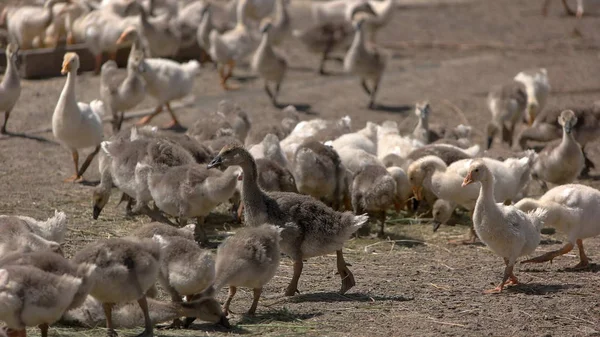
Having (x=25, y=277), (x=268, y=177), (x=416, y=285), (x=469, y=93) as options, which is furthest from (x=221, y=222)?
(x=469, y=93)

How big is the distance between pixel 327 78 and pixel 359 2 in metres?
3.08

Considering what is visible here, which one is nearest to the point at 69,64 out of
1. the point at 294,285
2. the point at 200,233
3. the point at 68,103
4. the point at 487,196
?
the point at 68,103

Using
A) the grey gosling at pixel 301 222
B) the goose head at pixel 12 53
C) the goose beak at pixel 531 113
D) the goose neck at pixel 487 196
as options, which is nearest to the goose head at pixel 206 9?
the goose head at pixel 12 53

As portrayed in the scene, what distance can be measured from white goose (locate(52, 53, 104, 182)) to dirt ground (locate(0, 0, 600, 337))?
383 mm

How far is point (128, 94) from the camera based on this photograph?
42.0 feet

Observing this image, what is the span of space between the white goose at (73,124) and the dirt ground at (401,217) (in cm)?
38

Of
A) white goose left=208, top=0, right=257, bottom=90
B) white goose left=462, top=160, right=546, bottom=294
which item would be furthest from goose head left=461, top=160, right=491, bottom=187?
white goose left=208, top=0, right=257, bottom=90

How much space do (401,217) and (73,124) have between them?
3710 mm

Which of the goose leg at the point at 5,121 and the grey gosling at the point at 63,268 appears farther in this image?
the goose leg at the point at 5,121

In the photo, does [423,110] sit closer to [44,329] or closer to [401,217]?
[401,217]

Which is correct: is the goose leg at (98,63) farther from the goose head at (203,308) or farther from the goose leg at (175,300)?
the goose head at (203,308)

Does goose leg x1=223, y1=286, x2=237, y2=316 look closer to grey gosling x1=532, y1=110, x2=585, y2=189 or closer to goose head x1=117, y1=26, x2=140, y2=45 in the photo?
grey gosling x1=532, y1=110, x2=585, y2=189

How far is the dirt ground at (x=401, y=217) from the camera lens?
23.2 feet

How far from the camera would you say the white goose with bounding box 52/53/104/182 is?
434 inches
